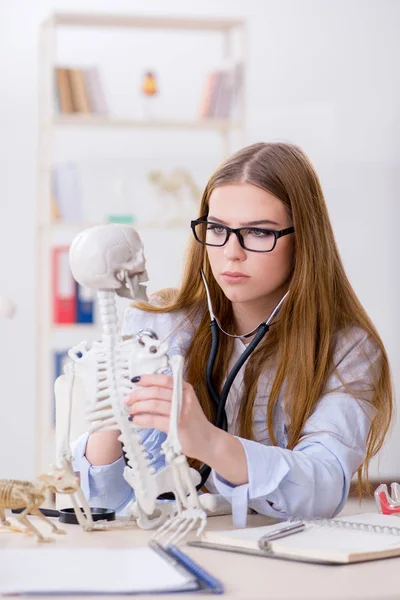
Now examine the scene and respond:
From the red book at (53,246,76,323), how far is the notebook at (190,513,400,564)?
2.96 metres

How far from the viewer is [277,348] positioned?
1.87 metres

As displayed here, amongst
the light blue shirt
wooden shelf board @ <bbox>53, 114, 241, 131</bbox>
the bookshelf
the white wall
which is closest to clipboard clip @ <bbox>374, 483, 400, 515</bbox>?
the light blue shirt

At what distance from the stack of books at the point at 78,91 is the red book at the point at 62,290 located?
65cm

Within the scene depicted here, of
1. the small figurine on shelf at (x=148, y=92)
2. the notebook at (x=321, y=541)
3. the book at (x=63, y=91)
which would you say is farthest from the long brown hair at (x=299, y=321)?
the small figurine on shelf at (x=148, y=92)

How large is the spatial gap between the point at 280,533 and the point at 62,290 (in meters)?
3.09

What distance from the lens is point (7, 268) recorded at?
15.6 feet

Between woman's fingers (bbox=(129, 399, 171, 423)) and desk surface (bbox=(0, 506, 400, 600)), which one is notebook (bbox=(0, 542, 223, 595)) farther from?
woman's fingers (bbox=(129, 399, 171, 423))

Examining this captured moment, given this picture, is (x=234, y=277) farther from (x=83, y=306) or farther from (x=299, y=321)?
(x=83, y=306)

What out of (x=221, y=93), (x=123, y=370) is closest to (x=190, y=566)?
(x=123, y=370)

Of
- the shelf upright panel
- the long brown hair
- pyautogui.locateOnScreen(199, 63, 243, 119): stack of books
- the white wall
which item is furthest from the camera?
the white wall

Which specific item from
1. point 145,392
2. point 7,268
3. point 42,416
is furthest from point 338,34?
point 145,392

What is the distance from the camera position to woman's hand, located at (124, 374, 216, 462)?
140 centimetres

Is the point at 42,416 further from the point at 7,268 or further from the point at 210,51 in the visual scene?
the point at 210,51

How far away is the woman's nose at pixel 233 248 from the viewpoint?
1694mm
